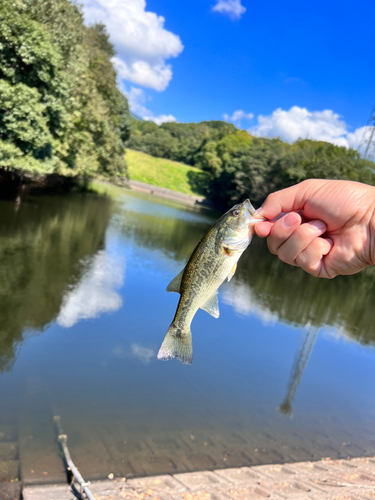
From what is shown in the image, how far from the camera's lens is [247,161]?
7431cm

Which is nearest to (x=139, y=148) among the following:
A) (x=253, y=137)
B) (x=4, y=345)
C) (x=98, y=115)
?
(x=253, y=137)

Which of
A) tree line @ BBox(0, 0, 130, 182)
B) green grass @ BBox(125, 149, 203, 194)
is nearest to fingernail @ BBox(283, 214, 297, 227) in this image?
tree line @ BBox(0, 0, 130, 182)

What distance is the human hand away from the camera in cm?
333

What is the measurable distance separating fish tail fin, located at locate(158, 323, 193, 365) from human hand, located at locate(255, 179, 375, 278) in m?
1.15

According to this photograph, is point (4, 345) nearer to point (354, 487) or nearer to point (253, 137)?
point (354, 487)

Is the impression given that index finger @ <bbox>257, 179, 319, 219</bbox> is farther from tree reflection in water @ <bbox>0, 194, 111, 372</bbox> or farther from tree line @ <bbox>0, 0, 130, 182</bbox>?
tree line @ <bbox>0, 0, 130, 182</bbox>

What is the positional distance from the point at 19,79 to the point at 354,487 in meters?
24.2

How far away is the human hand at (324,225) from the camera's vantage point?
10.9 ft

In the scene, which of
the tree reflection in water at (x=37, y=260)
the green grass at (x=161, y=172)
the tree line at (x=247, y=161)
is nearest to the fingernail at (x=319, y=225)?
the tree reflection in water at (x=37, y=260)

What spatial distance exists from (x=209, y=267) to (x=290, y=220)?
35.3 inches

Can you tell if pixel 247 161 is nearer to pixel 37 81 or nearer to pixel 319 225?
pixel 37 81

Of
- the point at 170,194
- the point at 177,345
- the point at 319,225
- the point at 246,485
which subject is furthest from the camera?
the point at 170,194

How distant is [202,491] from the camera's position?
6539 millimetres

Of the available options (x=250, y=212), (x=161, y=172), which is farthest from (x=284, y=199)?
(x=161, y=172)
